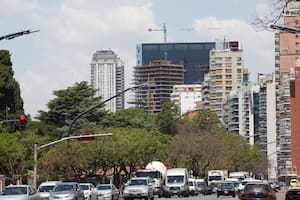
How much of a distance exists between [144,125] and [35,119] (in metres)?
23.7

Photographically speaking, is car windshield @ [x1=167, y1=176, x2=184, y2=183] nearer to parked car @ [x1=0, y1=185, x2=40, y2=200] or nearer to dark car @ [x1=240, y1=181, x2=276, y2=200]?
dark car @ [x1=240, y1=181, x2=276, y2=200]

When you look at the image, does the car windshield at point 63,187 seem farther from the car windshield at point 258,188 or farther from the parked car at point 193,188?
the parked car at point 193,188

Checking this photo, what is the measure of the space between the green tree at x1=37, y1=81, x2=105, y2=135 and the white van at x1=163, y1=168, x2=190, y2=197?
3388cm

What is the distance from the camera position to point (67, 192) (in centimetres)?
4772

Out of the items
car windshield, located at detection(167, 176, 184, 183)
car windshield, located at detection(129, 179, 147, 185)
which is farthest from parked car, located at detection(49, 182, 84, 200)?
car windshield, located at detection(167, 176, 184, 183)

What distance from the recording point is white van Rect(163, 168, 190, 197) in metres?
74.8

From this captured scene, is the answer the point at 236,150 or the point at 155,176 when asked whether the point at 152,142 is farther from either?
the point at 236,150

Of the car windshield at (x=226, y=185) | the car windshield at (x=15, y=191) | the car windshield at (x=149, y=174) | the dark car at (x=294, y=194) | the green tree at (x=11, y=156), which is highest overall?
the green tree at (x=11, y=156)

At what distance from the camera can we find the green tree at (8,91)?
91.8 metres

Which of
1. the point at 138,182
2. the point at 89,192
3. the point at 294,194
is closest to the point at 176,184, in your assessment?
the point at 138,182

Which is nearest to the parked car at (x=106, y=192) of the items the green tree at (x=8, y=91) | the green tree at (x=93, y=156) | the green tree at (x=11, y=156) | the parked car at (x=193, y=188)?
the green tree at (x=11, y=156)

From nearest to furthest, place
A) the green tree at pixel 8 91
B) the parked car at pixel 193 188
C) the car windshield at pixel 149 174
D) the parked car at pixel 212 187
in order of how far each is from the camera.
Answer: the car windshield at pixel 149 174 < the parked car at pixel 193 188 < the green tree at pixel 8 91 < the parked car at pixel 212 187

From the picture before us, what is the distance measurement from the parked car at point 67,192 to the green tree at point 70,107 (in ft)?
197

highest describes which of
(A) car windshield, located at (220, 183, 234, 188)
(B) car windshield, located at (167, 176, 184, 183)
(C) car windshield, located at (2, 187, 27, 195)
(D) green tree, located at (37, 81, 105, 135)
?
(D) green tree, located at (37, 81, 105, 135)
